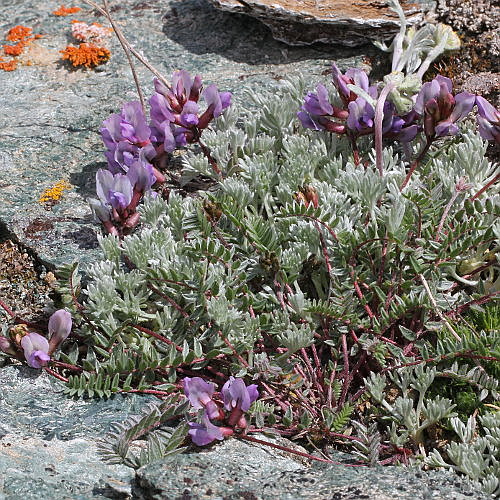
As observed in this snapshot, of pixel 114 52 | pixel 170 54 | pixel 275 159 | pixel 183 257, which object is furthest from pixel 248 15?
pixel 183 257

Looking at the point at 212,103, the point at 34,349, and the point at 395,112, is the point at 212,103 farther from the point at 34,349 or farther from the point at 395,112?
the point at 34,349

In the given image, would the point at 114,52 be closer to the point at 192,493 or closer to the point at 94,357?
the point at 94,357

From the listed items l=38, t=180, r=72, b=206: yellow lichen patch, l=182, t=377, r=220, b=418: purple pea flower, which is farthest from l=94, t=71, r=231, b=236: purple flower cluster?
l=182, t=377, r=220, b=418: purple pea flower

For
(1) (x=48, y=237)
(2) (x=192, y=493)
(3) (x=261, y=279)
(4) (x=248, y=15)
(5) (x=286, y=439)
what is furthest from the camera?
(4) (x=248, y=15)

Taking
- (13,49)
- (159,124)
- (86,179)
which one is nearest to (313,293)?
(159,124)

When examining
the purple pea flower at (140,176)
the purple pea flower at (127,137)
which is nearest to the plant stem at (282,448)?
the purple pea flower at (140,176)
